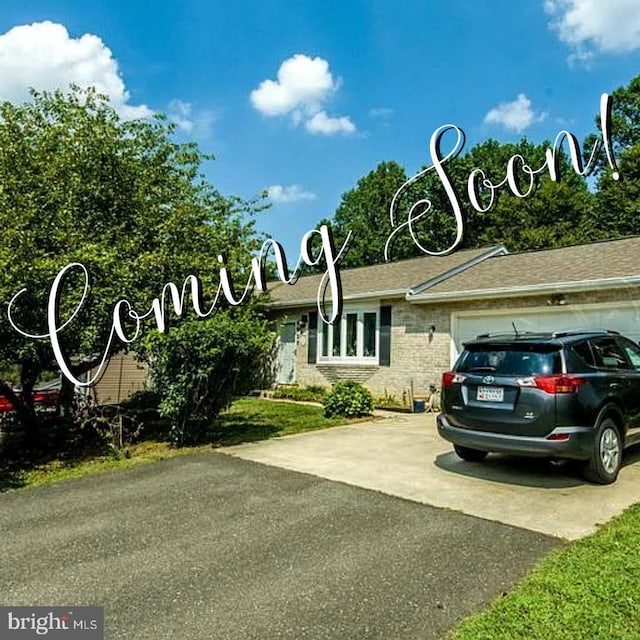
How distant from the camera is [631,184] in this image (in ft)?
83.3

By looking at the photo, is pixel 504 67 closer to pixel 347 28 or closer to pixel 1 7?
pixel 347 28

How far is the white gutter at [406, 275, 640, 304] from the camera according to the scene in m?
9.80

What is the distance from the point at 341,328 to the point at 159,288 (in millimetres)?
6701

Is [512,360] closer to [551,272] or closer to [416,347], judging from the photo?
[551,272]

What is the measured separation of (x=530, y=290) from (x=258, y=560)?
885 centimetres

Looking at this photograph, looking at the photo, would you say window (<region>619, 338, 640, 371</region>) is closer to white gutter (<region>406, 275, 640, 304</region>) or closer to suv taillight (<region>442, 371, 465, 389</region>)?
suv taillight (<region>442, 371, 465, 389</region>)

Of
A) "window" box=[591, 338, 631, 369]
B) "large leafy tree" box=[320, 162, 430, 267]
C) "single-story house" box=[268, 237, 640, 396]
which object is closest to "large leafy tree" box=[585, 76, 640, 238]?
"large leafy tree" box=[320, 162, 430, 267]

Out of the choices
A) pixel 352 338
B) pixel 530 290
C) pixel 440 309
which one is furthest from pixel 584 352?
pixel 352 338

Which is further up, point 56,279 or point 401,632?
point 56,279

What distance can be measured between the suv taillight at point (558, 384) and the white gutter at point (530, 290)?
531 centimetres

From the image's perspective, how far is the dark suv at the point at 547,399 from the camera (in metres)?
5.39

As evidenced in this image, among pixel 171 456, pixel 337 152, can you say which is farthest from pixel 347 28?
pixel 171 456

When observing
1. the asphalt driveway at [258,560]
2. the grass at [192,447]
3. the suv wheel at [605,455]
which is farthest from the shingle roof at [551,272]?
the asphalt driveway at [258,560]

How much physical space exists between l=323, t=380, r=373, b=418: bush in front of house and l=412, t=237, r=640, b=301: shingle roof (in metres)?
3.02
